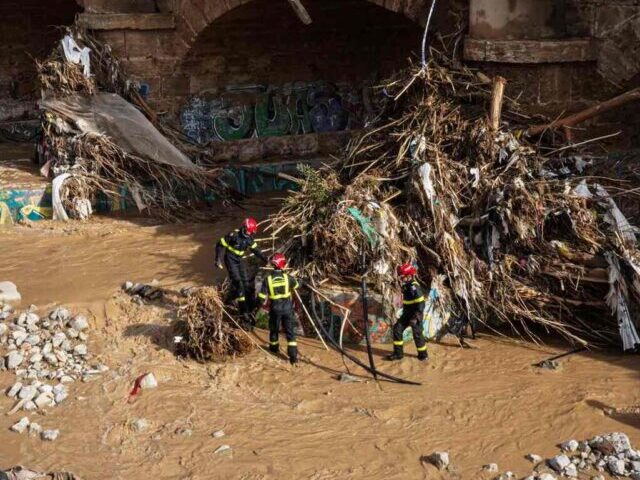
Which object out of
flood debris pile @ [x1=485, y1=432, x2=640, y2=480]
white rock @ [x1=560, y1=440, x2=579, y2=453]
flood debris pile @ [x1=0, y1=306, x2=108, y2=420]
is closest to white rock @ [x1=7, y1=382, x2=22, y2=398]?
flood debris pile @ [x1=0, y1=306, x2=108, y2=420]

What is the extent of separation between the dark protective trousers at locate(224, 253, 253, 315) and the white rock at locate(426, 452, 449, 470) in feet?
11.2

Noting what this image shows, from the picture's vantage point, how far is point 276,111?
19.2 m

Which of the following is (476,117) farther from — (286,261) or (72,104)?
(72,104)

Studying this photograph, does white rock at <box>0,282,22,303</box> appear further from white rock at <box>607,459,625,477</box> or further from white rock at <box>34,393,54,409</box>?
white rock at <box>607,459,625,477</box>

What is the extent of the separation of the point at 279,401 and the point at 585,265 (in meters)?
3.82

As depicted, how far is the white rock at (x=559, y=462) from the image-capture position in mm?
8734

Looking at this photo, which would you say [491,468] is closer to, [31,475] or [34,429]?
[31,475]

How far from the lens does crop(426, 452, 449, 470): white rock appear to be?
8898 mm

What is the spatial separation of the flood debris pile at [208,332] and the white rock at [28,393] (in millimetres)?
1658

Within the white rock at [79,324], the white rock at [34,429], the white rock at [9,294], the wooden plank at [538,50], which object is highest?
the wooden plank at [538,50]

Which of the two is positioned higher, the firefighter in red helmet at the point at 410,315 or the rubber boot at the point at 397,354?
the firefighter in red helmet at the point at 410,315

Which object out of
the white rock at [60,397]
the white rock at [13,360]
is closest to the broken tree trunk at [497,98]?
the white rock at [60,397]

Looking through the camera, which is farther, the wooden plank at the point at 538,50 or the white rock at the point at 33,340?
the wooden plank at the point at 538,50

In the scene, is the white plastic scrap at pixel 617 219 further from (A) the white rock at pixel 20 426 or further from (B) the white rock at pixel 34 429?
(A) the white rock at pixel 20 426
